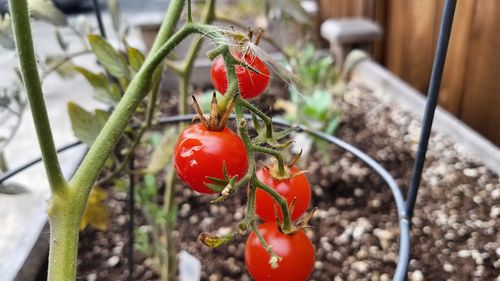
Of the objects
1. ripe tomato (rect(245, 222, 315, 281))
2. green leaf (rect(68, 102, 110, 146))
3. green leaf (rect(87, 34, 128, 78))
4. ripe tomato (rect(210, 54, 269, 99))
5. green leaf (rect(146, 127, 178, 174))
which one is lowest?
green leaf (rect(146, 127, 178, 174))

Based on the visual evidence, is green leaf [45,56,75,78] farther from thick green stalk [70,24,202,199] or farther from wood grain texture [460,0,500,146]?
wood grain texture [460,0,500,146]

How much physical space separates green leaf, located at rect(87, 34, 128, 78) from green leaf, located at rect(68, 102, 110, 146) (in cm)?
6

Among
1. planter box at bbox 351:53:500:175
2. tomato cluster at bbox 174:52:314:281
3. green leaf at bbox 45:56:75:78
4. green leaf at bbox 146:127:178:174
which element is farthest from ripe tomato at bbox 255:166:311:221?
planter box at bbox 351:53:500:175

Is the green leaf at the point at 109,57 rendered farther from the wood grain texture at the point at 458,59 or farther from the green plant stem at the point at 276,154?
the wood grain texture at the point at 458,59

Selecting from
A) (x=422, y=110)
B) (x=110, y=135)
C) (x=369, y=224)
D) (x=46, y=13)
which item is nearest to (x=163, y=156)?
(x=46, y=13)

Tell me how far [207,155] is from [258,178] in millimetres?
93

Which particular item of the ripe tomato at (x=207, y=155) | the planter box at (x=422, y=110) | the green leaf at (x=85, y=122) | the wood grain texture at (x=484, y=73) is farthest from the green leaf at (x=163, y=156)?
the wood grain texture at (x=484, y=73)

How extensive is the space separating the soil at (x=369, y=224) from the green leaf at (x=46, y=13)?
557 millimetres

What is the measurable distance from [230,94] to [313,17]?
80.1 inches

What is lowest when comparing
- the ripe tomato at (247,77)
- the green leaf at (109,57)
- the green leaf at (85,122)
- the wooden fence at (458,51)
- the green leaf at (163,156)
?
the wooden fence at (458,51)

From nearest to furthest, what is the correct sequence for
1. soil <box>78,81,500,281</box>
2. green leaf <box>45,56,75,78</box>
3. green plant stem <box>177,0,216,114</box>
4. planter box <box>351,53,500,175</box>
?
1. green plant stem <box>177,0,216,114</box>
2. green leaf <box>45,56,75,78</box>
3. soil <box>78,81,500,281</box>
4. planter box <box>351,53,500,175</box>

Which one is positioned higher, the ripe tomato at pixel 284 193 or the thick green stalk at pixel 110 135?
the thick green stalk at pixel 110 135

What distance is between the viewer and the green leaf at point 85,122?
656mm

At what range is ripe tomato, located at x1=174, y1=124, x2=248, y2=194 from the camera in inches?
15.4
